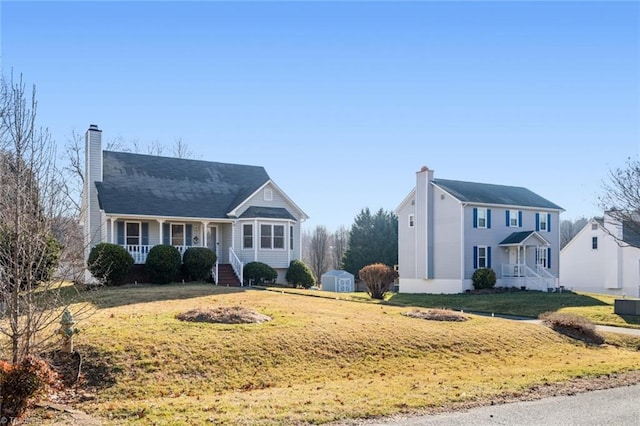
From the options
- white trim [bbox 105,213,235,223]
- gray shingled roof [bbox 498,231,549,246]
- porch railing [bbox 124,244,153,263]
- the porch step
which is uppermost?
white trim [bbox 105,213,235,223]

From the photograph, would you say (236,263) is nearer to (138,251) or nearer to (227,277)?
(227,277)

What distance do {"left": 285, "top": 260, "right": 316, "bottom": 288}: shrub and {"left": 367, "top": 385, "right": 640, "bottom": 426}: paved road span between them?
69.8ft

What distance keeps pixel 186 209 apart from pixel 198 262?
343 centimetres

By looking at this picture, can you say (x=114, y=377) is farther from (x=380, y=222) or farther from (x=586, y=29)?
(x=380, y=222)

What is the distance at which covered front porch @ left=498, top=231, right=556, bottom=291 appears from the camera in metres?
35.9

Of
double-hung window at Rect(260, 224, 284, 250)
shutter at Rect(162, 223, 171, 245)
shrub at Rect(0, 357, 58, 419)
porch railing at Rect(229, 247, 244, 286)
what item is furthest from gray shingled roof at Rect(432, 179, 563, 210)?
shrub at Rect(0, 357, 58, 419)

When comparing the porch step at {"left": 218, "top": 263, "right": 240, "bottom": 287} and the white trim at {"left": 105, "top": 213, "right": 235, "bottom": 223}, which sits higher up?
the white trim at {"left": 105, "top": 213, "right": 235, "bottom": 223}

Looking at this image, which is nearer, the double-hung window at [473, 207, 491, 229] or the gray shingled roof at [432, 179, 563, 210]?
the double-hung window at [473, 207, 491, 229]

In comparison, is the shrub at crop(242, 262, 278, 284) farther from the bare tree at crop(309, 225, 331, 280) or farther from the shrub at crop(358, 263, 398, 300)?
the bare tree at crop(309, 225, 331, 280)

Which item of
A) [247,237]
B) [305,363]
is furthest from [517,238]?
[305,363]

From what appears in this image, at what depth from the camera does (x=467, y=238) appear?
35031 mm

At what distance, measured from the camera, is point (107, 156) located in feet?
101

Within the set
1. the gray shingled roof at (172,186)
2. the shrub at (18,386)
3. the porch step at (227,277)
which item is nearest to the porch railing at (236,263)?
the porch step at (227,277)

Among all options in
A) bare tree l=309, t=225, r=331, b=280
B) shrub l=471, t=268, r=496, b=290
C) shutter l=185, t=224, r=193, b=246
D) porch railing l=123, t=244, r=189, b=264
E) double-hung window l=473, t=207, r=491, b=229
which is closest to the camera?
porch railing l=123, t=244, r=189, b=264
